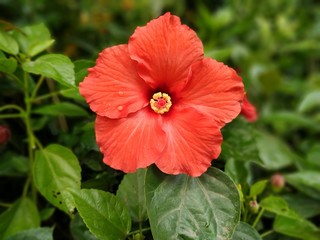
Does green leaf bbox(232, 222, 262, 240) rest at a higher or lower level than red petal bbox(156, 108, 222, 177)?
lower

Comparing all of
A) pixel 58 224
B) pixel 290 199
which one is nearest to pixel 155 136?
pixel 58 224

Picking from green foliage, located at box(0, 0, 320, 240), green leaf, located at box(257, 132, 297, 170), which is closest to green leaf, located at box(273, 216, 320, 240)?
green foliage, located at box(0, 0, 320, 240)

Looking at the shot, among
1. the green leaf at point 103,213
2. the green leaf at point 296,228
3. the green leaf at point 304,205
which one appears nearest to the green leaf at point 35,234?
the green leaf at point 103,213

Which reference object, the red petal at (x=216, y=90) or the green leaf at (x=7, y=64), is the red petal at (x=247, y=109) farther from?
the green leaf at (x=7, y=64)

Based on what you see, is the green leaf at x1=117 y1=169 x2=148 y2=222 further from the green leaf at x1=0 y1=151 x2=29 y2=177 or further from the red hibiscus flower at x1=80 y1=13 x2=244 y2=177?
the green leaf at x1=0 y1=151 x2=29 y2=177

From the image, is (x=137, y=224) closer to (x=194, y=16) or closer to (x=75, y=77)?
(x=75, y=77)

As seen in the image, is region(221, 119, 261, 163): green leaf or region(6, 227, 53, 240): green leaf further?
region(221, 119, 261, 163): green leaf

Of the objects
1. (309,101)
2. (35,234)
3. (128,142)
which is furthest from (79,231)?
(309,101)
